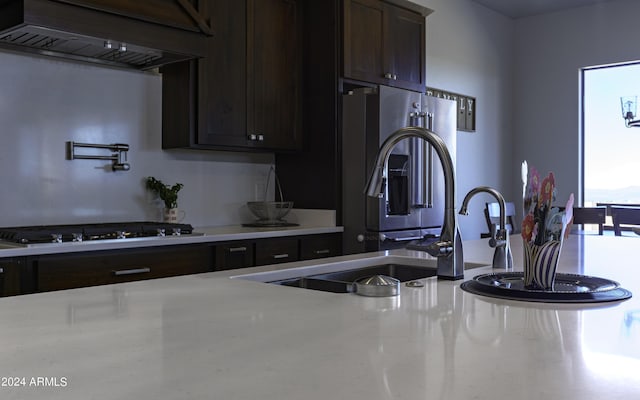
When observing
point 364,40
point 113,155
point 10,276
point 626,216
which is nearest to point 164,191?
point 113,155

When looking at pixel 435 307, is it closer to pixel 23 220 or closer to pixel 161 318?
pixel 161 318

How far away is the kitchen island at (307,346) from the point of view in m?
0.73

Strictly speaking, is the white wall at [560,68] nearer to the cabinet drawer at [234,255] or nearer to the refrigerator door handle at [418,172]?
the refrigerator door handle at [418,172]

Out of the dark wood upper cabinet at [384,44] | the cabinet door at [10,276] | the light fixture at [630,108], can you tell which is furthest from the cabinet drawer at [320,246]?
the light fixture at [630,108]

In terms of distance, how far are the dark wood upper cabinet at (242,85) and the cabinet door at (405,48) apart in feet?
2.24

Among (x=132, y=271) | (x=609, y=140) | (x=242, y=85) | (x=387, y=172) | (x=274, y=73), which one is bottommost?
(x=132, y=271)

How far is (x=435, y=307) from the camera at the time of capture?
4.04 feet

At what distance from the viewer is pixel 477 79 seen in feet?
19.9

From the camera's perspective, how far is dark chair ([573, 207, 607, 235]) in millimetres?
5078

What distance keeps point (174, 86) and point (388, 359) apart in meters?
2.99

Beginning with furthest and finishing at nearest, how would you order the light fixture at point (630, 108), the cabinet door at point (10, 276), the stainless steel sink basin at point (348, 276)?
the light fixture at point (630, 108), the cabinet door at point (10, 276), the stainless steel sink basin at point (348, 276)

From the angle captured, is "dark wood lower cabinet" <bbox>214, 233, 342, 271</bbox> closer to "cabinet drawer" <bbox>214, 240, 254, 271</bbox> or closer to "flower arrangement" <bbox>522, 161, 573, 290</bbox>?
"cabinet drawer" <bbox>214, 240, 254, 271</bbox>

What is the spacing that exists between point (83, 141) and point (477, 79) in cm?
408

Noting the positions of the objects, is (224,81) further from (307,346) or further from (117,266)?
(307,346)
